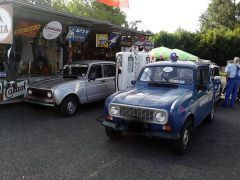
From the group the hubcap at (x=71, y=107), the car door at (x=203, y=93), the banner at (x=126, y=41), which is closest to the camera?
the car door at (x=203, y=93)

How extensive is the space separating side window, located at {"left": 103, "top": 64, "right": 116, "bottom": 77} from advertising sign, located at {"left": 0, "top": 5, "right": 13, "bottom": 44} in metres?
3.20

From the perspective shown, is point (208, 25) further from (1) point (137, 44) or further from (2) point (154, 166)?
(2) point (154, 166)

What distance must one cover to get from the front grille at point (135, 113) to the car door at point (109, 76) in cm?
430

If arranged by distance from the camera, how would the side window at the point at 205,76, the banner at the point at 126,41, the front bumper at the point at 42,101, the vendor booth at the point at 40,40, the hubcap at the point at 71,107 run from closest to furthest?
1. the side window at the point at 205,76
2. the front bumper at the point at 42,101
3. the hubcap at the point at 71,107
4. the vendor booth at the point at 40,40
5. the banner at the point at 126,41

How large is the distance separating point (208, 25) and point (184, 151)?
5630cm

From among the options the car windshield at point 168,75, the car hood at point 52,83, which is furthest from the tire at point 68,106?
the car windshield at point 168,75

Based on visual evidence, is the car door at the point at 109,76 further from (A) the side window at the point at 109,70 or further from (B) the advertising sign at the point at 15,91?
(B) the advertising sign at the point at 15,91

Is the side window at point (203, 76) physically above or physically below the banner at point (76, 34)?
below

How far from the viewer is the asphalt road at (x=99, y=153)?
4.52m

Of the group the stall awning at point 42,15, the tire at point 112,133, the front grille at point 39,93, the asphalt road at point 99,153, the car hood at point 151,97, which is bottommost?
the asphalt road at point 99,153

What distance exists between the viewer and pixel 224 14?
176 feet

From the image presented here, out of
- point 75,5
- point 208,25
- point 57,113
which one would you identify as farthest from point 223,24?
point 57,113

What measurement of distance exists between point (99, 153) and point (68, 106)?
316 centimetres

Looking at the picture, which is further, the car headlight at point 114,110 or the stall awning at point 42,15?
the stall awning at point 42,15
